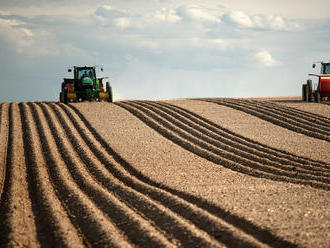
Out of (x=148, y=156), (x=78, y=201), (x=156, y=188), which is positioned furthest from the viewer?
(x=148, y=156)

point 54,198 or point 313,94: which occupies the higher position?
point 313,94

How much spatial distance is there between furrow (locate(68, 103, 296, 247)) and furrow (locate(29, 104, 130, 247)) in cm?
126

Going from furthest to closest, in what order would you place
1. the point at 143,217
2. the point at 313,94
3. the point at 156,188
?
the point at 313,94, the point at 156,188, the point at 143,217

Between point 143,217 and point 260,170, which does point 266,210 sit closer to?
point 143,217

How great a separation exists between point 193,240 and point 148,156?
24.6ft

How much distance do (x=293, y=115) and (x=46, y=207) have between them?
47.4ft

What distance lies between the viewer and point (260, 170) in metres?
13.4

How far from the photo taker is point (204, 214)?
8719 millimetres

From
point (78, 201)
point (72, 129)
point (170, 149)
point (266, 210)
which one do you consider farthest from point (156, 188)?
point (72, 129)

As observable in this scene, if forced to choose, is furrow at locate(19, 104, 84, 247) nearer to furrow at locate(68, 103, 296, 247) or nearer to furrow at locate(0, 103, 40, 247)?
furrow at locate(0, 103, 40, 247)

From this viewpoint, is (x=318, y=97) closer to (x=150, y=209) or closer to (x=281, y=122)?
(x=281, y=122)

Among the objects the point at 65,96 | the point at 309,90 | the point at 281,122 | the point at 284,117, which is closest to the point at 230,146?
the point at 281,122

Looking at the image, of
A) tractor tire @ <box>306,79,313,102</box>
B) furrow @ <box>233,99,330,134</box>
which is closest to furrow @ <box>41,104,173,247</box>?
furrow @ <box>233,99,330,134</box>

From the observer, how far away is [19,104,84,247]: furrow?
8.17 meters
